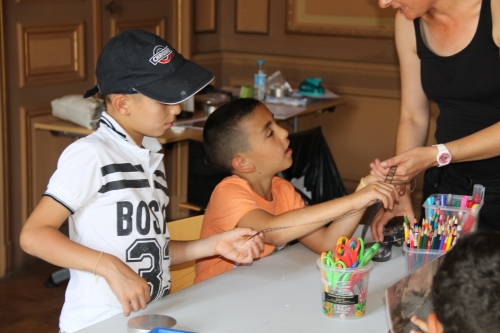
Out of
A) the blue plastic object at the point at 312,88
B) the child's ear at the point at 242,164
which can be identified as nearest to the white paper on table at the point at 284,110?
the blue plastic object at the point at 312,88

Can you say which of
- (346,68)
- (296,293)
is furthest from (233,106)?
(346,68)

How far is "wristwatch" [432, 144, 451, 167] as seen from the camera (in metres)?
1.84

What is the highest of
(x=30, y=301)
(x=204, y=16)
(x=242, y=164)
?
(x=204, y=16)

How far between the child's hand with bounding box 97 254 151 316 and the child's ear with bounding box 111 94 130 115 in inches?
15.9

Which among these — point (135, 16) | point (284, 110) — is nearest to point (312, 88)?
point (284, 110)

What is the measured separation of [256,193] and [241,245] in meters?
0.38

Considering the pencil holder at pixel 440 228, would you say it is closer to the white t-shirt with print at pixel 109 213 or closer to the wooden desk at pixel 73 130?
the white t-shirt with print at pixel 109 213

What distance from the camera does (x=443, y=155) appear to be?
1844 millimetres

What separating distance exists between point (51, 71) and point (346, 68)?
2177mm

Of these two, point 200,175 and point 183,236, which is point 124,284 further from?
point 200,175

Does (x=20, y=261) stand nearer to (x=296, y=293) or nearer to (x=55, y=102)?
(x=55, y=102)

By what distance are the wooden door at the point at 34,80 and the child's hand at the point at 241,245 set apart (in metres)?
2.14

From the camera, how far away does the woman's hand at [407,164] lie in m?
1.82

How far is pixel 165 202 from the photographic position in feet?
6.03
